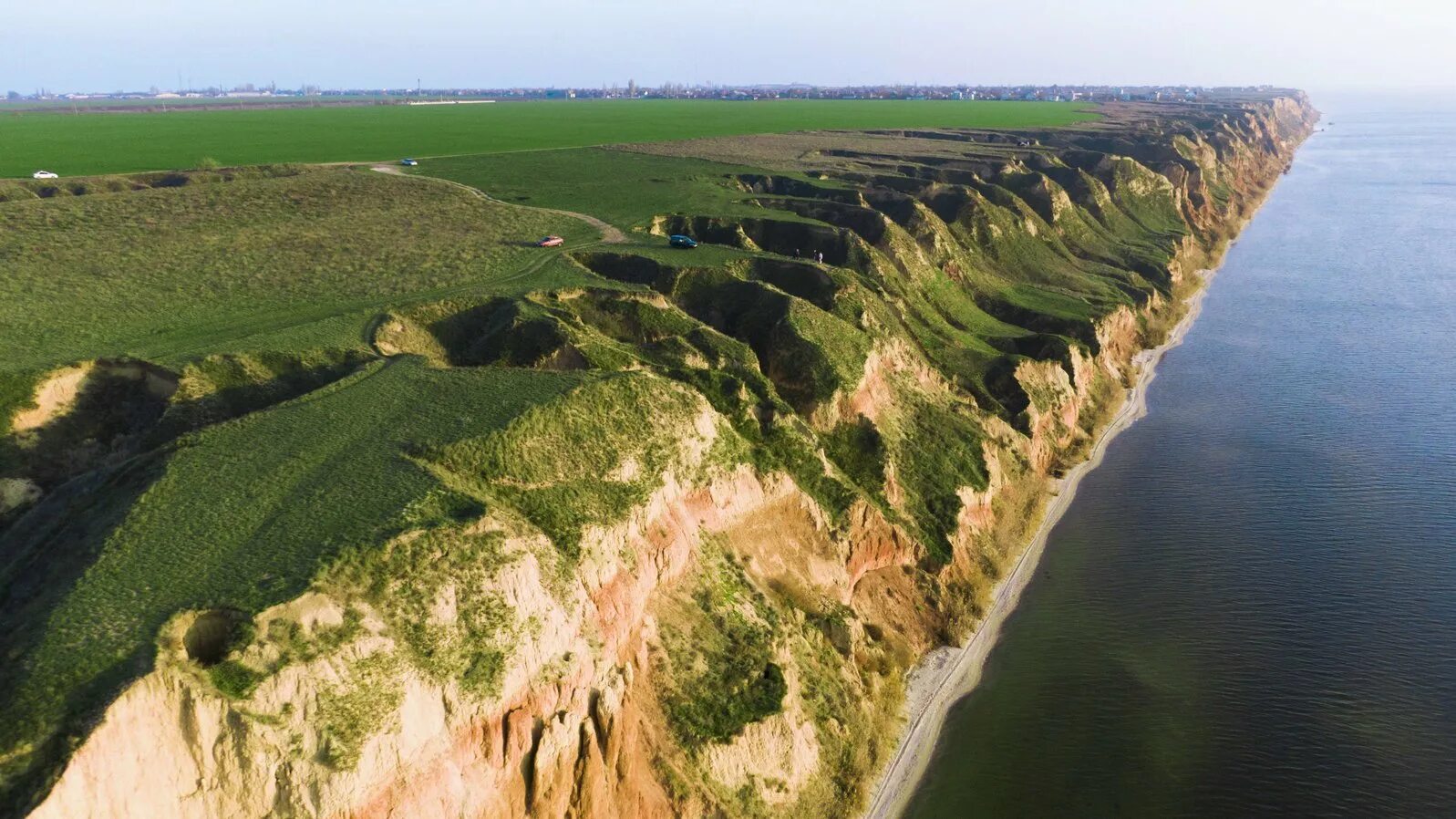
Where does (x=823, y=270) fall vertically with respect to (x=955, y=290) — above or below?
above

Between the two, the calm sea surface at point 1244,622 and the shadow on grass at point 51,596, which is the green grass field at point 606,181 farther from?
the shadow on grass at point 51,596

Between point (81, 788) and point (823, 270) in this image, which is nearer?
point (81, 788)

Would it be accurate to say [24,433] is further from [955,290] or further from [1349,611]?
[955,290]

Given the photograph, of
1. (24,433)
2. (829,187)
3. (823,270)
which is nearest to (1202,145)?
(829,187)

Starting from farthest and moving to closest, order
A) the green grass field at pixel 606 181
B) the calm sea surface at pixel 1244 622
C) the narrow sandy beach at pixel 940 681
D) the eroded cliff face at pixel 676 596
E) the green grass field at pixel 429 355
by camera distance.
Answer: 1. the green grass field at pixel 606 181
2. the narrow sandy beach at pixel 940 681
3. the calm sea surface at pixel 1244 622
4. the green grass field at pixel 429 355
5. the eroded cliff face at pixel 676 596

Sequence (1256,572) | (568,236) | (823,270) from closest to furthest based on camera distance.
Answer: (1256,572), (823,270), (568,236)

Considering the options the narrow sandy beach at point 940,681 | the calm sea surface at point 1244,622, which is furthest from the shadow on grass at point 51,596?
the calm sea surface at point 1244,622

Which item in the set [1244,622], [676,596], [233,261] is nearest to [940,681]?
[676,596]
